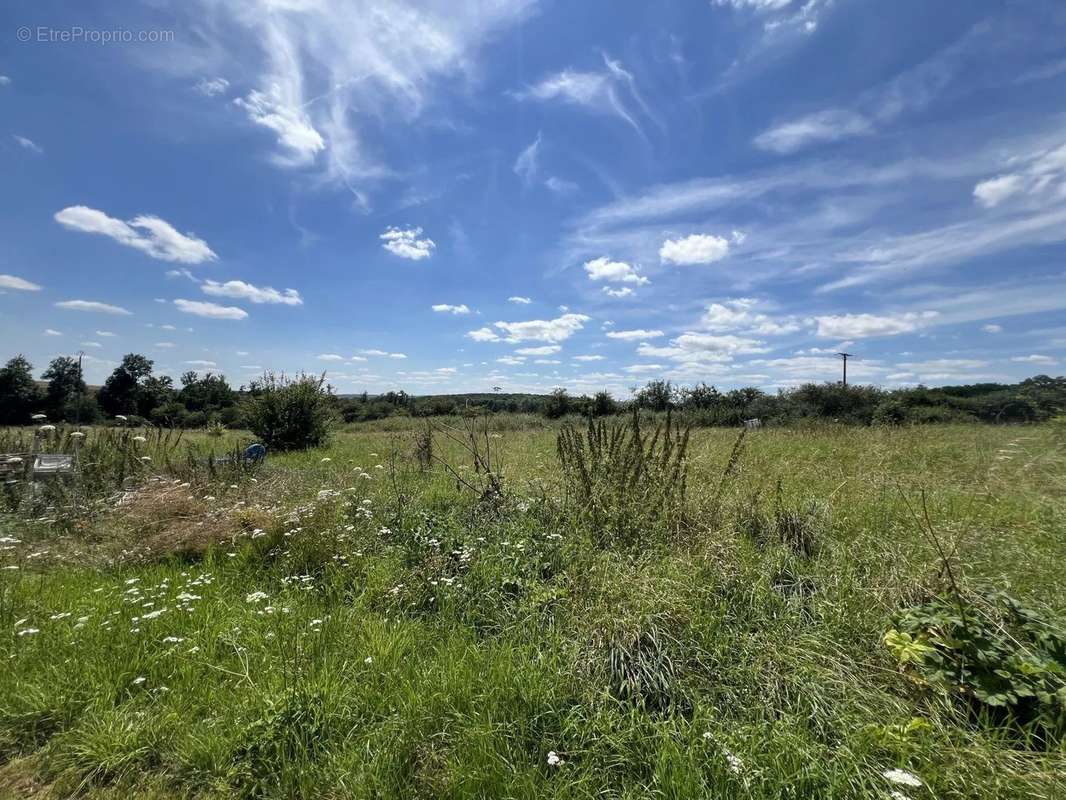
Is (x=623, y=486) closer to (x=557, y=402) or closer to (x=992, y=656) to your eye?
(x=992, y=656)

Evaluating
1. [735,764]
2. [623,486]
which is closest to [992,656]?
[735,764]

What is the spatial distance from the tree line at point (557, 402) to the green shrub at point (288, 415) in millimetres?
357

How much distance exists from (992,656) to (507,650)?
7.72 ft

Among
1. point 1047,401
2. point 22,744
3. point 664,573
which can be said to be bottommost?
point 22,744

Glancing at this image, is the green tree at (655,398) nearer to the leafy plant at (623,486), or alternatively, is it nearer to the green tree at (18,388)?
the leafy plant at (623,486)

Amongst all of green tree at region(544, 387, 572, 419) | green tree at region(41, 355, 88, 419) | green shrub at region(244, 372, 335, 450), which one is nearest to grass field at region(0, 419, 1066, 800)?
green shrub at region(244, 372, 335, 450)

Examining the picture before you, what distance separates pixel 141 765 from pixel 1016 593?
4834 millimetres

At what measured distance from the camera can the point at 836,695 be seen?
220cm

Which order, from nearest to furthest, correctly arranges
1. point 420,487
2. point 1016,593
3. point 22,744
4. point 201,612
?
point 22,744 → point 1016,593 → point 201,612 → point 420,487

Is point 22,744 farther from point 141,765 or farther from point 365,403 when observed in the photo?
point 365,403

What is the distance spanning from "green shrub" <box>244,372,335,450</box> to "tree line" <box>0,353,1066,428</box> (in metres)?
0.36

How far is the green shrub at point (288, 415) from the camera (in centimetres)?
1270

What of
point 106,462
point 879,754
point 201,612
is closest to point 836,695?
point 879,754

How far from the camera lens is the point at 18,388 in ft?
133
